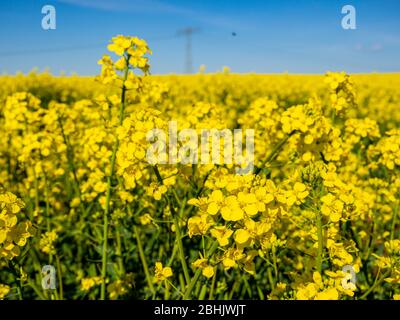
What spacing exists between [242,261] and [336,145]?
1.27 meters

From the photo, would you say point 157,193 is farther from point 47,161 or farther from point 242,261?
point 47,161

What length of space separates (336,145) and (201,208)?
135 centimetres

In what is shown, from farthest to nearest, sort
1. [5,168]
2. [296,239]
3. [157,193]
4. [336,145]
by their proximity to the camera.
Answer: [5,168] < [296,239] < [336,145] < [157,193]

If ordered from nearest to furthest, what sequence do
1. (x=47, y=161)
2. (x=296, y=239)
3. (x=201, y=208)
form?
(x=201, y=208), (x=296, y=239), (x=47, y=161)

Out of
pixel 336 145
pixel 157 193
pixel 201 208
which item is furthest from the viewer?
pixel 336 145

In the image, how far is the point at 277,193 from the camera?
1.63 m

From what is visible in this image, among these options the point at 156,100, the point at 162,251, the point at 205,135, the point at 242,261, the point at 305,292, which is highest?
the point at 156,100

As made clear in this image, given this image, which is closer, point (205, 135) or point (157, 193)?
point (157, 193)

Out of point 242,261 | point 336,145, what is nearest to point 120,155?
point 242,261

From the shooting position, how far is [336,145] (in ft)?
8.66

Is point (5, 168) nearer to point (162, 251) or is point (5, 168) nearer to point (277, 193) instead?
point (162, 251)

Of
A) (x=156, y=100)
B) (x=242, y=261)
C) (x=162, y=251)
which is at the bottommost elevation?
(x=162, y=251)

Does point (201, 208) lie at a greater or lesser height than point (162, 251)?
greater

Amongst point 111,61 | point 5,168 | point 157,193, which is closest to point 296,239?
point 157,193
